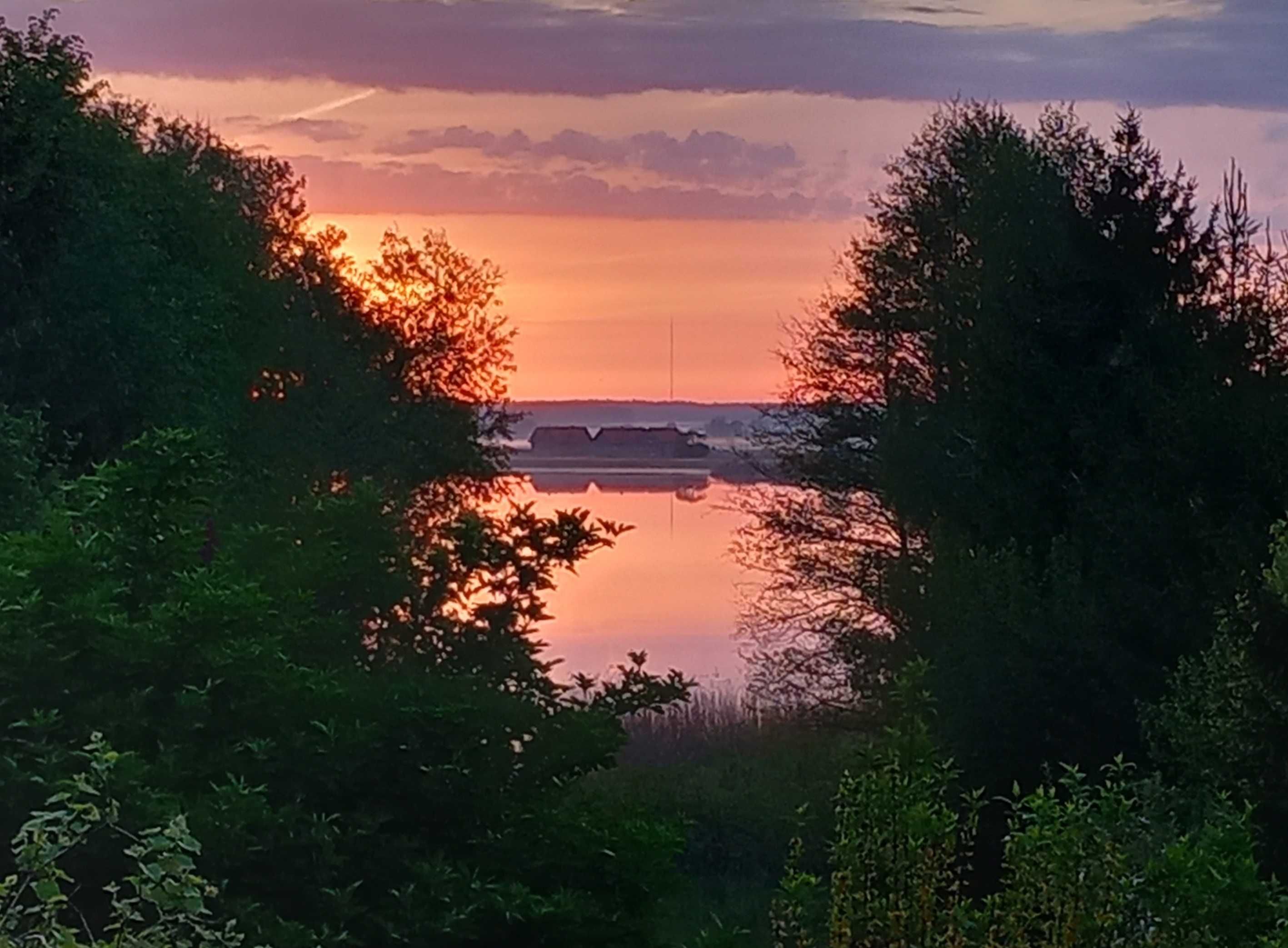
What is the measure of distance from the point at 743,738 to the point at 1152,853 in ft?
57.9

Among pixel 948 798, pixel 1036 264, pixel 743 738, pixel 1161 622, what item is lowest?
pixel 743 738

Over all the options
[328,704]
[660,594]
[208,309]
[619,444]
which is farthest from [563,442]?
[328,704]

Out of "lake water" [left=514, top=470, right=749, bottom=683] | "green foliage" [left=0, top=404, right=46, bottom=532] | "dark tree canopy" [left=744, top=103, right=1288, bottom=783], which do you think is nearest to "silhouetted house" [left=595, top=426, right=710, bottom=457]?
"lake water" [left=514, top=470, right=749, bottom=683]

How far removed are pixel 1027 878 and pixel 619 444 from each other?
3272 inches

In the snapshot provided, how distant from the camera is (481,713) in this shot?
8.31m

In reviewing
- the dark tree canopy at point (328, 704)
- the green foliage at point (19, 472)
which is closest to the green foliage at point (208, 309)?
the green foliage at point (19, 472)

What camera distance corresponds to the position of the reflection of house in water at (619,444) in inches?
3396

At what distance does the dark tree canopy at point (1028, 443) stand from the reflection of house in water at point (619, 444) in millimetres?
54086

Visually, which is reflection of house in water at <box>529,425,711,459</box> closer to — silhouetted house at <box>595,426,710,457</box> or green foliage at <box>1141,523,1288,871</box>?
silhouetted house at <box>595,426,710,457</box>

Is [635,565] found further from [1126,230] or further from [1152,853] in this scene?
[1152,853]

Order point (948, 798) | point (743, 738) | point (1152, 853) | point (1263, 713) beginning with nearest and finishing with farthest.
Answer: point (1152, 853), point (1263, 713), point (948, 798), point (743, 738)

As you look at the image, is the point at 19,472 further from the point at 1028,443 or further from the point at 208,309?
the point at 1028,443

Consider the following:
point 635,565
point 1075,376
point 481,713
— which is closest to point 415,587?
point 481,713

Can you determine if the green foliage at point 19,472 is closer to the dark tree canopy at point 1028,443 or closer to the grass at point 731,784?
the grass at point 731,784
